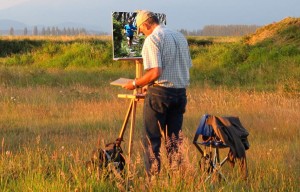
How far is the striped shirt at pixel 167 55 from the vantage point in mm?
5602

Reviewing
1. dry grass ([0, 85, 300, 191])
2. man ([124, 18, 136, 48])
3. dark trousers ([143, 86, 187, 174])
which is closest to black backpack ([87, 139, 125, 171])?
dry grass ([0, 85, 300, 191])

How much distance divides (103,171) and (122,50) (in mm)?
3217

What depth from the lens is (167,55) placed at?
18.6 ft

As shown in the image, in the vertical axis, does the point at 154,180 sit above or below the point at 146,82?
below

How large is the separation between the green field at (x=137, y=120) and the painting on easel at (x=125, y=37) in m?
1.26

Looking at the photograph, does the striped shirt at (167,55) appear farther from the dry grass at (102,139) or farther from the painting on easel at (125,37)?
the painting on easel at (125,37)

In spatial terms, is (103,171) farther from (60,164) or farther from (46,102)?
(46,102)

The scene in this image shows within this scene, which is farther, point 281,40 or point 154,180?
point 281,40

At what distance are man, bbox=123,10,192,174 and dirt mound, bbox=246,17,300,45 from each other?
1853 centimetres

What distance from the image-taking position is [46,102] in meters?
12.4

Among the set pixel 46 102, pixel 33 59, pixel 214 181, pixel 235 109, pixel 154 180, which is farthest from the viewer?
pixel 33 59

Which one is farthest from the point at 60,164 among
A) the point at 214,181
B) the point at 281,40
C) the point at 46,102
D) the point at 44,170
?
the point at 281,40

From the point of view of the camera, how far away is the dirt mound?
2391 centimetres

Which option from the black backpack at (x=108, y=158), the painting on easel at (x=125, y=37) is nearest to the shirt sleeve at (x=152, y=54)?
the black backpack at (x=108, y=158)
